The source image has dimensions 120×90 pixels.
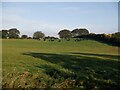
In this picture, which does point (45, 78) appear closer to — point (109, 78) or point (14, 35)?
point (109, 78)

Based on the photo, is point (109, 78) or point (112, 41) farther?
point (112, 41)

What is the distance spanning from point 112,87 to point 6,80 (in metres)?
5.86

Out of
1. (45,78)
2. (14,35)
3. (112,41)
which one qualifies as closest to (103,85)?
(45,78)

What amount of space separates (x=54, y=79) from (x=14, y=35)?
93492 mm

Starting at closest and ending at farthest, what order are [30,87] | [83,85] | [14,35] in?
1. [30,87]
2. [83,85]
3. [14,35]

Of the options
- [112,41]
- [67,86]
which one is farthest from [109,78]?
[112,41]

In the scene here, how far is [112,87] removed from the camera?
1599 cm

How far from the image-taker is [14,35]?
108875 millimetres

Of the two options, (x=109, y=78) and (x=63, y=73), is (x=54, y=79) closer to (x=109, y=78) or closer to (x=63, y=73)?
(x=63, y=73)

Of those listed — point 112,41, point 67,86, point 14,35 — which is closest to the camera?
point 67,86

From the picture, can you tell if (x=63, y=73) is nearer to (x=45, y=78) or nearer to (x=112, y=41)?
(x=45, y=78)

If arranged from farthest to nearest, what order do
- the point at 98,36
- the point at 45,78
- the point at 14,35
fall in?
the point at 14,35
the point at 98,36
the point at 45,78

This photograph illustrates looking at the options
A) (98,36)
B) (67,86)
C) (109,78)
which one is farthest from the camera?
(98,36)

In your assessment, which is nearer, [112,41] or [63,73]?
[63,73]
